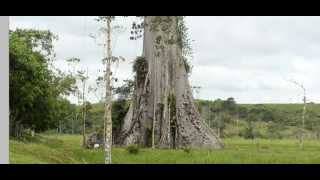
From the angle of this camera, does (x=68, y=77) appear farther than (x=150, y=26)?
Yes

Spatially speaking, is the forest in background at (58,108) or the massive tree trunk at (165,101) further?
the massive tree trunk at (165,101)

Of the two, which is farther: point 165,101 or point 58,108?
point 58,108

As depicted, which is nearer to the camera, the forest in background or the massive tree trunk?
the forest in background

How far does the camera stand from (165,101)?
17.9 metres

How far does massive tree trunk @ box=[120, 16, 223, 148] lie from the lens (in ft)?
59.1

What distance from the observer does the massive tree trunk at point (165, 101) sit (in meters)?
18.0

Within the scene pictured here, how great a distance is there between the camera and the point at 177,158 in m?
15.8
